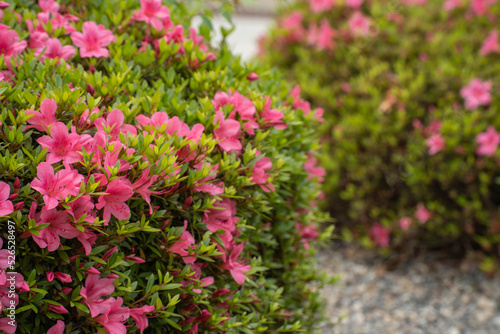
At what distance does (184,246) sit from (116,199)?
0.24 m

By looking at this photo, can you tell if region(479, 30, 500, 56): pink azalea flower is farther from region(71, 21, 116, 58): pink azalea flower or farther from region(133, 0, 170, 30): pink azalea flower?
region(71, 21, 116, 58): pink azalea flower

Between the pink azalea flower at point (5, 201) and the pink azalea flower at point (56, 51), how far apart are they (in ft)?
2.12

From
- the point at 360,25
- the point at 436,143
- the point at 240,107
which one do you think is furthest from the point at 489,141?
the point at 240,107

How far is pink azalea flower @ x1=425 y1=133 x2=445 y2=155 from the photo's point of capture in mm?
3257

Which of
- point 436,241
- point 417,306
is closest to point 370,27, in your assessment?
point 436,241

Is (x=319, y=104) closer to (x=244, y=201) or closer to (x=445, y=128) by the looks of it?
(x=445, y=128)

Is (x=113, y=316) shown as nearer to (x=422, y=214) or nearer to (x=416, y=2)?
(x=422, y=214)

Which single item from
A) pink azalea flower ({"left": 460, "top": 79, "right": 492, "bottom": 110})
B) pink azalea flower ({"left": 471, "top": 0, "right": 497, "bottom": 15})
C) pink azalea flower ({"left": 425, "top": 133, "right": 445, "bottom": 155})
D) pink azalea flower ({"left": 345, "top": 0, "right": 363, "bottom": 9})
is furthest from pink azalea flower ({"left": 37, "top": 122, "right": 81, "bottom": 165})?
pink azalea flower ({"left": 471, "top": 0, "right": 497, "bottom": 15})

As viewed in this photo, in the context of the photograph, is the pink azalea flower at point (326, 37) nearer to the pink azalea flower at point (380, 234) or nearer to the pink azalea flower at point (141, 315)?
the pink azalea flower at point (380, 234)

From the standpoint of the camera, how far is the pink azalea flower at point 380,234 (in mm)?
3787

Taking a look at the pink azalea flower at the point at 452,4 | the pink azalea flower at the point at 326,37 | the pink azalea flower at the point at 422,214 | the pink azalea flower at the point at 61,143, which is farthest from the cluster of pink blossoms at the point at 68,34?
the pink azalea flower at the point at 452,4

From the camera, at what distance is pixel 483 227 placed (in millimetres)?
3492

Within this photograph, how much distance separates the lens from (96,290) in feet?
3.82

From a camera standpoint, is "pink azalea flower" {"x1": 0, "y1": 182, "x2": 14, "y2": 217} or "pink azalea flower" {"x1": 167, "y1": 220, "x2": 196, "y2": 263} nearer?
"pink azalea flower" {"x1": 0, "y1": 182, "x2": 14, "y2": 217}
